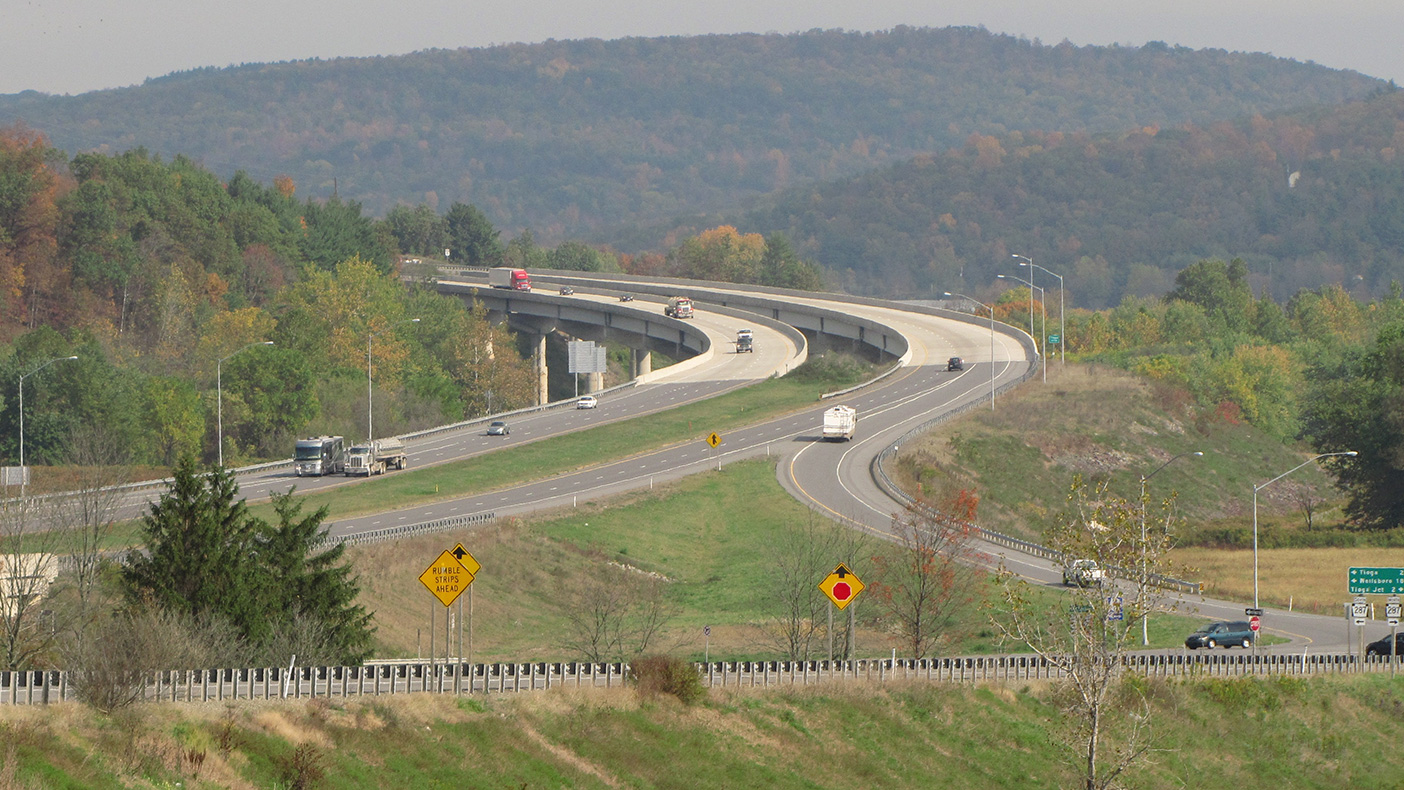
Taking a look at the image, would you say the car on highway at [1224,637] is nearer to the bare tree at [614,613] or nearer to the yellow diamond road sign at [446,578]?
the bare tree at [614,613]

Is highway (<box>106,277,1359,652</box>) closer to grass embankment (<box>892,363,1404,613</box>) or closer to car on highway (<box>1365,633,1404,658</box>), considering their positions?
car on highway (<box>1365,633,1404,658</box>)

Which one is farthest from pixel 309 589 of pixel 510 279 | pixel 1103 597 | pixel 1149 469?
pixel 510 279

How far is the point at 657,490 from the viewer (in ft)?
295

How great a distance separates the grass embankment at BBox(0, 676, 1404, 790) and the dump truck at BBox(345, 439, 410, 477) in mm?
49800

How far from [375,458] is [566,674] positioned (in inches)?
2066

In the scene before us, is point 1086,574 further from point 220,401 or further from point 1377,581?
point 220,401

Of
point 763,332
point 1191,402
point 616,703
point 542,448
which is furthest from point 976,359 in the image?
point 616,703

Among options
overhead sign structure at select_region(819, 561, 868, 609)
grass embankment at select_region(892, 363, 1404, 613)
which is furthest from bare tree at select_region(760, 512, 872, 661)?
grass embankment at select_region(892, 363, 1404, 613)

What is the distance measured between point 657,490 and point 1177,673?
A: 4041 cm

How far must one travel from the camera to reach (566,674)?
42531 mm

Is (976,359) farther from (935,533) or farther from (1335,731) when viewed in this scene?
(1335,731)

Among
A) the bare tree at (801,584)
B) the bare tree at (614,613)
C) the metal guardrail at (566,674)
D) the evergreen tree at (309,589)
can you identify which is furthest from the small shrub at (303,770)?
the bare tree at (801,584)

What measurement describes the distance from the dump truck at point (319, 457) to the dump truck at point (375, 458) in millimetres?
658

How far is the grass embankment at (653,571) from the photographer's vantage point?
2526 inches
